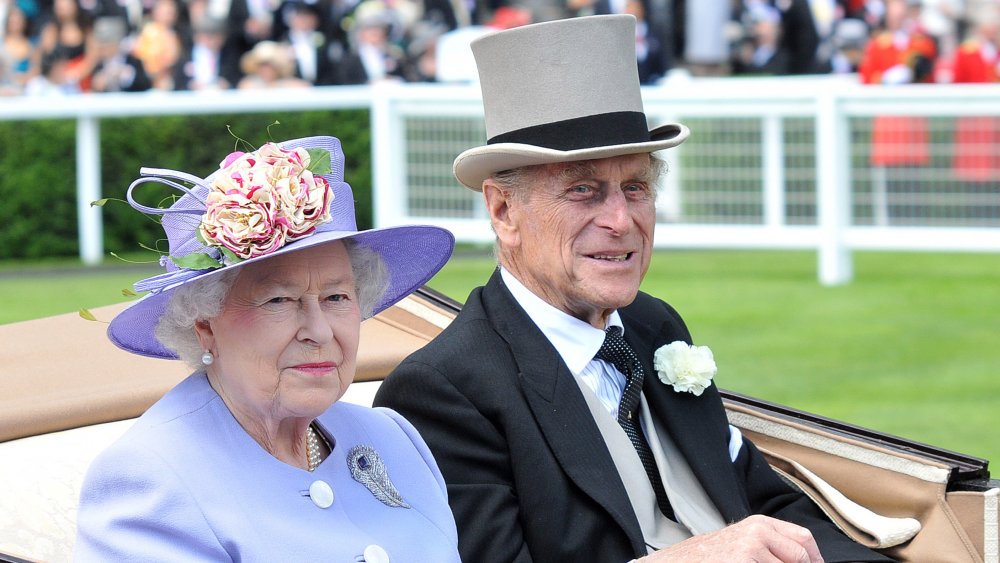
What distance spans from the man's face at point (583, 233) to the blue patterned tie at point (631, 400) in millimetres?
88

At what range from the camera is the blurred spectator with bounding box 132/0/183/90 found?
47.0 feet

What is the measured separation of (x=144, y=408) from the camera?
339 centimetres

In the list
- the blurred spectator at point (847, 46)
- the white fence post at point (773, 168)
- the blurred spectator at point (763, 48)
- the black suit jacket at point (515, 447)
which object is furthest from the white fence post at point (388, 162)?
the black suit jacket at point (515, 447)

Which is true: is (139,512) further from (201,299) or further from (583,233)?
(583,233)

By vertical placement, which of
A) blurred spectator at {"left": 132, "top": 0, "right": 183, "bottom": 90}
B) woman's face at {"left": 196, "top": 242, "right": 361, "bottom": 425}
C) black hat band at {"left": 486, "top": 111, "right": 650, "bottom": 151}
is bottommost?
woman's face at {"left": 196, "top": 242, "right": 361, "bottom": 425}

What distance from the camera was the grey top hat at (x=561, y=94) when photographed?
131 inches

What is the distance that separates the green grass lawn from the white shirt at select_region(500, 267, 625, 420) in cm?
332

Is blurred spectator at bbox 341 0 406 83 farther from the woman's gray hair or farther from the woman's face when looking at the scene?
the woman's face

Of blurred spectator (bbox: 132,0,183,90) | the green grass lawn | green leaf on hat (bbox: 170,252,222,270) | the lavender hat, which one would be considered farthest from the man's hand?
blurred spectator (bbox: 132,0,183,90)

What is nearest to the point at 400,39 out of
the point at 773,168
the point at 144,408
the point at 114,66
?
the point at 114,66

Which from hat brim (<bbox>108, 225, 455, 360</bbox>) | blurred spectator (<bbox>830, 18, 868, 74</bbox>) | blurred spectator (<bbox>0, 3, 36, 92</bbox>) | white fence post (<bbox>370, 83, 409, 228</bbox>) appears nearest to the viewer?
hat brim (<bbox>108, 225, 455, 360</bbox>)

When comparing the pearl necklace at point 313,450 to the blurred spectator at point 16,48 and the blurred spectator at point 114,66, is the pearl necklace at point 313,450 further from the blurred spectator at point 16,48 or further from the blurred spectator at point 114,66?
the blurred spectator at point 16,48

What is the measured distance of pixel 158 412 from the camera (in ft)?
8.21

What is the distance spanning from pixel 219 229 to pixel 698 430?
1.41 metres
